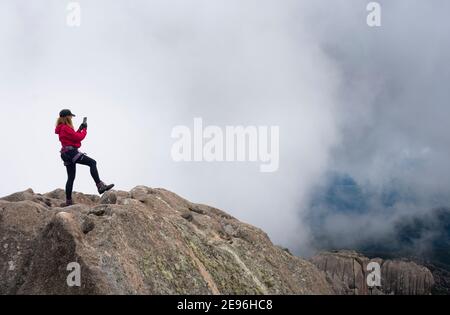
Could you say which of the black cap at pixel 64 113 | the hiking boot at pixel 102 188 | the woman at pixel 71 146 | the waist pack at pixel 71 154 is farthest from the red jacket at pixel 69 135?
the hiking boot at pixel 102 188

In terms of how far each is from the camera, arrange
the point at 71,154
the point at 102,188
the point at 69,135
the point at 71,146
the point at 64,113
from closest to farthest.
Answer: the point at 64,113, the point at 69,135, the point at 71,146, the point at 71,154, the point at 102,188

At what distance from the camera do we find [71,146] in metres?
30.1

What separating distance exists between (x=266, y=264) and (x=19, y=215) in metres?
14.7

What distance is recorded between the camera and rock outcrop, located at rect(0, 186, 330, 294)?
797 inches

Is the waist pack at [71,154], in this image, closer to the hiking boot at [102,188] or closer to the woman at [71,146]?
the woman at [71,146]

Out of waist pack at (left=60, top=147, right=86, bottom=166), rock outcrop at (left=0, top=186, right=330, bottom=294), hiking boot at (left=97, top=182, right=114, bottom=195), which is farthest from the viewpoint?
hiking boot at (left=97, top=182, right=114, bottom=195)

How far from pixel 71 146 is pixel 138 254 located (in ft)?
38.3

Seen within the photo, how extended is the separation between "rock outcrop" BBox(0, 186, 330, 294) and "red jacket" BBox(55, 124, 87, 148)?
163 inches

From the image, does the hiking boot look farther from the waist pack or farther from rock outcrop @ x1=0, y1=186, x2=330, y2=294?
the waist pack

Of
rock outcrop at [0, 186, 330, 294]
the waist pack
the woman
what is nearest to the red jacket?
the woman

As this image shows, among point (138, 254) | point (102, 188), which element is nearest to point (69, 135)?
point (102, 188)

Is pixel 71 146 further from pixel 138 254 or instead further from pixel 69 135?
pixel 138 254

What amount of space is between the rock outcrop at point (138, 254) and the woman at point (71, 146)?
2.34 meters
